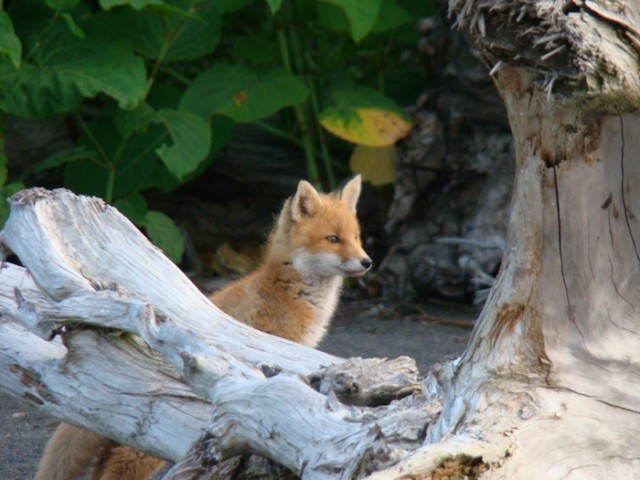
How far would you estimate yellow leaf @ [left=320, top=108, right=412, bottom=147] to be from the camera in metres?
7.67

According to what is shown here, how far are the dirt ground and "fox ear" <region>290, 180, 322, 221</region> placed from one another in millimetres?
995

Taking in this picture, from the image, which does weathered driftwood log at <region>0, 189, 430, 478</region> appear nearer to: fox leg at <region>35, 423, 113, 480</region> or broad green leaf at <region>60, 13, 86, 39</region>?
fox leg at <region>35, 423, 113, 480</region>

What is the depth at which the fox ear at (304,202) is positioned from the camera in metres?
6.37

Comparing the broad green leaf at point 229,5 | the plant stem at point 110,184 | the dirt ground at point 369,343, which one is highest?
the broad green leaf at point 229,5

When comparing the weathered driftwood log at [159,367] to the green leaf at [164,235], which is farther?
the green leaf at [164,235]

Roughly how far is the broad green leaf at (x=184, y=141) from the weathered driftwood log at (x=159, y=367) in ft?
7.98

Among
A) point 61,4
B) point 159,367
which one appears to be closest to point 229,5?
point 61,4

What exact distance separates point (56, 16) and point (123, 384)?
4019mm

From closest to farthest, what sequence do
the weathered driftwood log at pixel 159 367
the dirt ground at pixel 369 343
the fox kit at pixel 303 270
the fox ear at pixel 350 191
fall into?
the weathered driftwood log at pixel 159 367 < the dirt ground at pixel 369 343 < the fox kit at pixel 303 270 < the fox ear at pixel 350 191

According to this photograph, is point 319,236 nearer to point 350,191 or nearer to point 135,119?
point 350,191

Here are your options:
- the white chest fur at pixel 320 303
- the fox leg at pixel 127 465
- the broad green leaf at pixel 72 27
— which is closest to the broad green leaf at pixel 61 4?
the broad green leaf at pixel 72 27

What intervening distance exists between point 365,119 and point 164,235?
1945 mm

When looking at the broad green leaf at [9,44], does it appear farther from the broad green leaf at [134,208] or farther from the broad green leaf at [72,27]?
the broad green leaf at [134,208]

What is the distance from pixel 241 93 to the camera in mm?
7461
